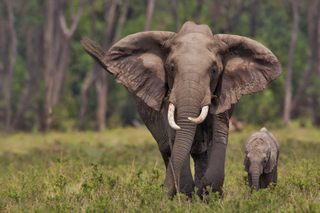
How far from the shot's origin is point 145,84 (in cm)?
970

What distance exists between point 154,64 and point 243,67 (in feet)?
3.22

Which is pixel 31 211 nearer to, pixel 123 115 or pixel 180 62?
pixel 180 62

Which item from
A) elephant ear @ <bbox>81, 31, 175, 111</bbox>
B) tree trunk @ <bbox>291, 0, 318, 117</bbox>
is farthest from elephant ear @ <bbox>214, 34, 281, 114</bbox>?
tree trunk @ <bbox>291, 0, 318, 117</bbox>

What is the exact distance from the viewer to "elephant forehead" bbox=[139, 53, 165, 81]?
31.8 feet

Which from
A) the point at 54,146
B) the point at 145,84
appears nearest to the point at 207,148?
the point at 145,84

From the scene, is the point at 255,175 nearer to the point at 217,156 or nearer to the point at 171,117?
the point at 217,156

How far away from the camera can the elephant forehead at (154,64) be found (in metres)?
9.68

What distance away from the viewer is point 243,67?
979 centimetres

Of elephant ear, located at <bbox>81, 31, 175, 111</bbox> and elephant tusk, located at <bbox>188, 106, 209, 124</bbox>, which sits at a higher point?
elephant ear, located at <bbox>81, 31, 175, 111</bbox>

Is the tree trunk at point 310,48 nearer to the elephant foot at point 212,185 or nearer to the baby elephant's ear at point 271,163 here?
the baby elephant's ear at point 271,163

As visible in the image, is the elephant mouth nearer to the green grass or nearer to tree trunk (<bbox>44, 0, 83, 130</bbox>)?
the green grass

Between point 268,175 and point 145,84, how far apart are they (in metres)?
2.60

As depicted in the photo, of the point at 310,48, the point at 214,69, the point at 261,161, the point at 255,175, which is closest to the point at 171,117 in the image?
the point at 214,69

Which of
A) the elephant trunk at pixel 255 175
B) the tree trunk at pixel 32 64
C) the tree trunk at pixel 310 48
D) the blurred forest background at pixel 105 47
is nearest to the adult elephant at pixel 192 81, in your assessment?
the elephant trunk at pixel 255 175
